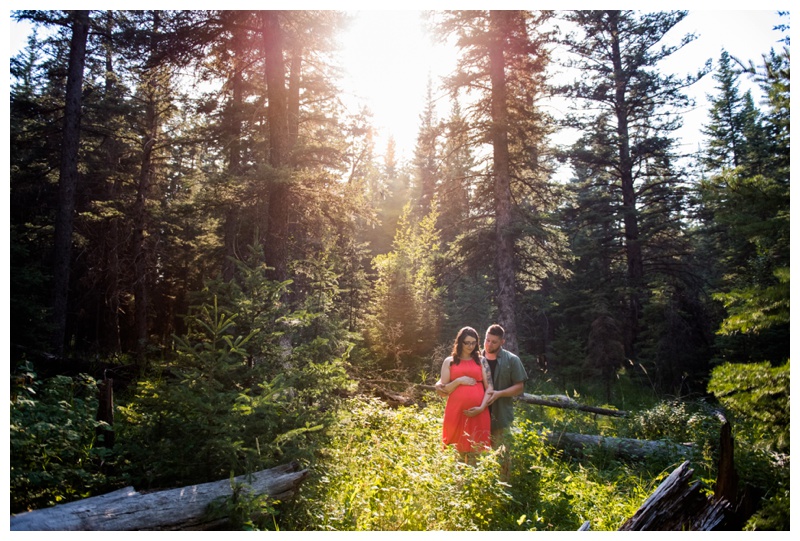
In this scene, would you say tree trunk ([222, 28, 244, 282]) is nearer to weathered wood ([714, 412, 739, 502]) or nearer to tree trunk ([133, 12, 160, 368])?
tree trunk ([133, 12, 160, 368])

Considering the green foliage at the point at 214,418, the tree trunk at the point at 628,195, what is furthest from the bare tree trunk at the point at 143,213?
the tree trunk at the point at 628,195

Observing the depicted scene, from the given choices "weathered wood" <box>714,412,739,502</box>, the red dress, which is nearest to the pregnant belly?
the red dress

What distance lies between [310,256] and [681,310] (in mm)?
12642

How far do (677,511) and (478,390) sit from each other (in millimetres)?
2479

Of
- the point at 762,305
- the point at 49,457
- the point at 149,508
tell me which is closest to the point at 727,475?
the point at 762,305

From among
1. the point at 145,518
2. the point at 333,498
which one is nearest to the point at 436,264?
the point at 333,498

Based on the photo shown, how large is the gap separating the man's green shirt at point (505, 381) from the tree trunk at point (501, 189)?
6954mm

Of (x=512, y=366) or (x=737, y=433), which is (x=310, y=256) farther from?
(x=737, y=433)

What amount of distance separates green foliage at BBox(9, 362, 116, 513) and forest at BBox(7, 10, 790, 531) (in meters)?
0.03

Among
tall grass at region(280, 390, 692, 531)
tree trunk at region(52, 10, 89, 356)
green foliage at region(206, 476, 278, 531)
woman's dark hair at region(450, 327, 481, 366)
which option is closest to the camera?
green foliage at region(206, 476, 278, 531)

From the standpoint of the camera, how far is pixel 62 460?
4383 mm

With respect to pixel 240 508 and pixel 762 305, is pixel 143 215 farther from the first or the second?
pixel 762 305

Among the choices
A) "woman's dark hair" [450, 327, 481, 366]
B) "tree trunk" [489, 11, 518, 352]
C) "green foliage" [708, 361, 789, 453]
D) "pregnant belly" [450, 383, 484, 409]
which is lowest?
"pregnant belly" [450, 383, 484, 409]

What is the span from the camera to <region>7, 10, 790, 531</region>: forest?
4441mm
